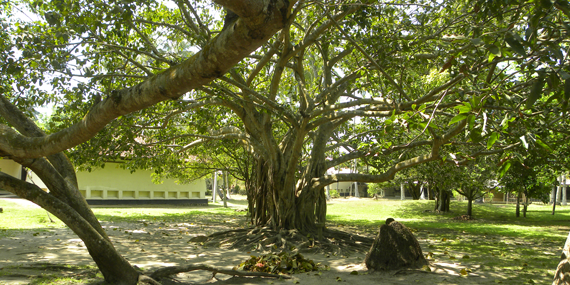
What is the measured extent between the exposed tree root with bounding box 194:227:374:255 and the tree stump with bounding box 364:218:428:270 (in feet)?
7.53

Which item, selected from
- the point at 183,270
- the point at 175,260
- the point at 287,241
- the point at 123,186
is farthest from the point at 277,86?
the point at 123,186

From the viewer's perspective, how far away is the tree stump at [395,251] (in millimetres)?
6457

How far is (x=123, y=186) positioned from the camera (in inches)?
999

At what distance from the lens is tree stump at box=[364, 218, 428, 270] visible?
6457 millimetres

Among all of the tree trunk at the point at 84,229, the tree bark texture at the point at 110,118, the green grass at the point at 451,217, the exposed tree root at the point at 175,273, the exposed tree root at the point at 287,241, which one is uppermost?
the tree bark texture at the point at 110,118

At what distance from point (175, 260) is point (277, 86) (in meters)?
4.57

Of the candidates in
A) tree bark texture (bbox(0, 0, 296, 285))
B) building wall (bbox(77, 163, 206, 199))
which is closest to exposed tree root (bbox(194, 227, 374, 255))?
tree bark texture (bbox(0, 0, 296, 285))

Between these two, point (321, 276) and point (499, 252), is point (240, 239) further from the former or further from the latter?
point (499, 252)

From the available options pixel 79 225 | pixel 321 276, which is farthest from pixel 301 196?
pixel 79 225

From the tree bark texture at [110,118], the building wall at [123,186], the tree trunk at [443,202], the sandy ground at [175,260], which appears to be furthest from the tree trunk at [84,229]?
the tree trunk at [443,202]

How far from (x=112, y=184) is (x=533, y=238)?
73.4 ft

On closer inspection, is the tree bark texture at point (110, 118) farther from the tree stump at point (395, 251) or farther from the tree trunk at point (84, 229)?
the tree stump at point (395, 251)

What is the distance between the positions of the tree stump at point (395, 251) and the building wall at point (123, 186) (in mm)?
21038

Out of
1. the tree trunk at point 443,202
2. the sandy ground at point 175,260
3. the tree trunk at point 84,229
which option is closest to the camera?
the tree trunk at point 84,229
